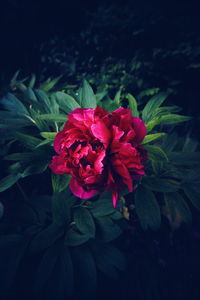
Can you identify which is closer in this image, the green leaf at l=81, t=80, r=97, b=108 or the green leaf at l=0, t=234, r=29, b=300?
the green leaf at l=0, t=234, r=29, b=300

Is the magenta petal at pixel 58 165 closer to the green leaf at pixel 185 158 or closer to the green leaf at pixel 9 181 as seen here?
the green leaf at pixel 9 181

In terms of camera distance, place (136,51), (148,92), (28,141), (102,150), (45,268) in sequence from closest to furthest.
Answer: (102,150), (45,268), (28,141), (148,92), (136,51)

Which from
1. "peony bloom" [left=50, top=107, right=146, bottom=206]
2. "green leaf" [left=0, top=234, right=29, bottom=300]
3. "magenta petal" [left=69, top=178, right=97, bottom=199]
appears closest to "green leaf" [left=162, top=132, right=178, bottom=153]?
"peony bloom" [left=50, top=107, right=146, bottom=206]

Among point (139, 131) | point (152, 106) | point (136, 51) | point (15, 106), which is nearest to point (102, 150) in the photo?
point (139, 131)

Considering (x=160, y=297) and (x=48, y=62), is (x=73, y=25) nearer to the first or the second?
(x=48, y=62)

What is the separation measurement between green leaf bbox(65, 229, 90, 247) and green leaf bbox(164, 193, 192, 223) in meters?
0.27

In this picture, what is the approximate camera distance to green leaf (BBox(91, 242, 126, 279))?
25.1 inches

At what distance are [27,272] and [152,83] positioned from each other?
1011mm

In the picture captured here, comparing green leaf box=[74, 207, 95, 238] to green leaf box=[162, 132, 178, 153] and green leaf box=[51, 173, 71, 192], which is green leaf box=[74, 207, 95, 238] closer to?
green leaf box=[51, 173, 71, 192]

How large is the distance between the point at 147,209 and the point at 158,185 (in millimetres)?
84

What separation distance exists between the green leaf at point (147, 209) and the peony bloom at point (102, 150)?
0.14 meters

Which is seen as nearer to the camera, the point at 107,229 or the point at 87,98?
the point at 107,229

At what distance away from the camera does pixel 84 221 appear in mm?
656

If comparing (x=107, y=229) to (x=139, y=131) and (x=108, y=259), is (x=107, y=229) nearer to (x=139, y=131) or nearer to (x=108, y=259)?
(x=108, y=259)
